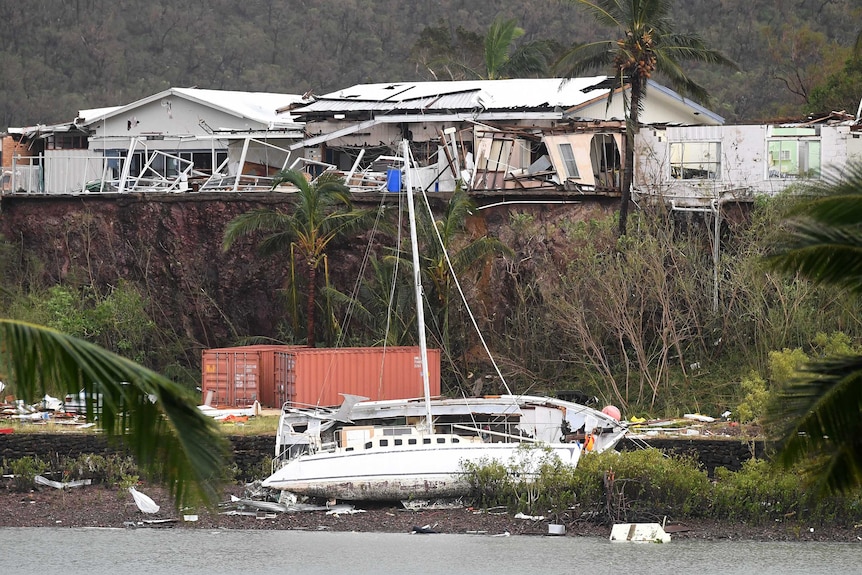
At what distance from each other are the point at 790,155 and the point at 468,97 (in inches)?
396

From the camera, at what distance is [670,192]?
37.2m

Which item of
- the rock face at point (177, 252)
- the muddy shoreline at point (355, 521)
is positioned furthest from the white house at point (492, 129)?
the muddy shoreline at point (355, 521)

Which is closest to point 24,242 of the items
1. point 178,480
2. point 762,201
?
point 762,201

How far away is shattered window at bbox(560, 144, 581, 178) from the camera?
38219 millimetres

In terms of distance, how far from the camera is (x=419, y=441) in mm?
27125

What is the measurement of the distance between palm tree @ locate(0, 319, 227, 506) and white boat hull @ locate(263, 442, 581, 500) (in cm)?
1833

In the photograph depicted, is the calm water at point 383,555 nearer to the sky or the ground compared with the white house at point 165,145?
nearer to the ground

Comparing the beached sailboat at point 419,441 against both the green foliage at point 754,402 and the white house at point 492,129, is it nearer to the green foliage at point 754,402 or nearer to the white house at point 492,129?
the green foliage at point 754,402

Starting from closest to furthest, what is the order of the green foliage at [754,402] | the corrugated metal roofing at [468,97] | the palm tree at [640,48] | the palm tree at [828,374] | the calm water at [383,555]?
1. the palm tree at [828,374]
2. the calm water at [383,555]
3. the green foliage at [754,402]
4. the palm tree at [640,48]
5. the corrugated metal roofing at [468,97]

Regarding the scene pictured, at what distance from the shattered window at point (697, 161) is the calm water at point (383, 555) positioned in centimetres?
1560

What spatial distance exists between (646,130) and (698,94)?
A: 3427 mm

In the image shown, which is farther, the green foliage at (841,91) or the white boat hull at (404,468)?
the green foliage at (841,91)

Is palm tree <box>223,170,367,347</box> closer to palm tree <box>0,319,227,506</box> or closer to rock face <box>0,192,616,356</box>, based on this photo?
rock face <box>0,192,616,356</box>

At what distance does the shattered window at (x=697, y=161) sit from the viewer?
37656mm
